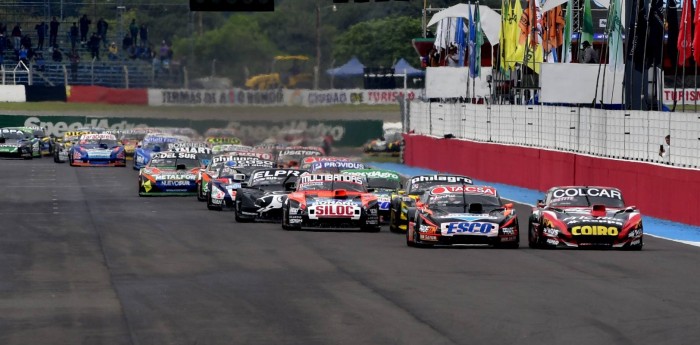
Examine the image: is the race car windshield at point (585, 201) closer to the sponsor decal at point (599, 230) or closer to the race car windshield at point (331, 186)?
the sponsor decal at point (599, 230)

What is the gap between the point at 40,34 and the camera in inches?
3226

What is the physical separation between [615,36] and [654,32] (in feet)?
10.8

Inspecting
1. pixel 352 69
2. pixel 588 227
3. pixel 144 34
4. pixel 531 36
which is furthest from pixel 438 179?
pixel 352 69

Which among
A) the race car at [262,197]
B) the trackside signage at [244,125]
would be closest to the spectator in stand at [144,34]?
the trackside signage at [244,125]

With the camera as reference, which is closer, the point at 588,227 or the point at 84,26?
the point at 588,227

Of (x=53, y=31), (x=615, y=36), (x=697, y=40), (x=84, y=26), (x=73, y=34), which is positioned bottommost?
(x=697, y=40)

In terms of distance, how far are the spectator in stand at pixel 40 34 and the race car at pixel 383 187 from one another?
5342cm

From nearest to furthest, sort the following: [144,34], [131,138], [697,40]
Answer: [697,40] < [131,138] < [144,34]

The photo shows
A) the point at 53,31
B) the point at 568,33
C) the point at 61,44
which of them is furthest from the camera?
the point at 61,44

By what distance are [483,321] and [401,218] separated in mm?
12946

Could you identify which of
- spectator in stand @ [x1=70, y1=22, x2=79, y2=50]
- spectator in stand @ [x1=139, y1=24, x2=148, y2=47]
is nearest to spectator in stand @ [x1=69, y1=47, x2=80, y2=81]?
spectator in stand @ [x1=70, y1=22, x2=79, y2=50]

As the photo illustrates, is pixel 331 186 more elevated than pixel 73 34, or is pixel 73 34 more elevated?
pixel 73 34

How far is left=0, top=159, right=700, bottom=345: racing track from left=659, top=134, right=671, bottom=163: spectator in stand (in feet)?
17.9

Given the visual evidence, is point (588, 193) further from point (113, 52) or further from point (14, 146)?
point (113, 52)
